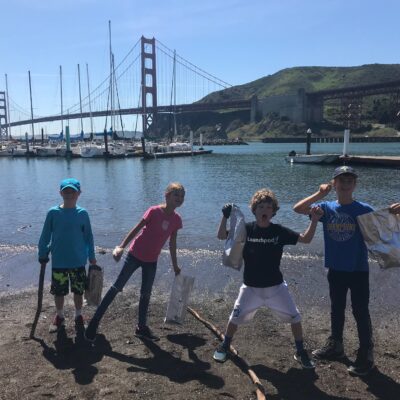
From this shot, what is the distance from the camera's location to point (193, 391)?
12.3 feet

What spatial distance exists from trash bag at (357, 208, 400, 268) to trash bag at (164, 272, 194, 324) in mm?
2043

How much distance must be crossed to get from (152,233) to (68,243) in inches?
34.7

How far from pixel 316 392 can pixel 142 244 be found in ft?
7.29

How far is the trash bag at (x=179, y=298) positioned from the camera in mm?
5125

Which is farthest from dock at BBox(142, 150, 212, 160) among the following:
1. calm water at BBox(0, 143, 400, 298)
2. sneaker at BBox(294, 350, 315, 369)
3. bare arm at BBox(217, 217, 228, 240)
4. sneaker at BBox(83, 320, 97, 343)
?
sneaker at BBox(294, 350, 315, 369)

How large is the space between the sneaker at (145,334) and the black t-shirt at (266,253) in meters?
1.41

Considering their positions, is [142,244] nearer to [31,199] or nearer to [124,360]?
[124,360]

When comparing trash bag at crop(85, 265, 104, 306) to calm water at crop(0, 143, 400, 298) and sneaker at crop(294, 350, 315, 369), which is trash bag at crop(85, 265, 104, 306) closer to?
sneaker at crop(294, 350, 315, 369)

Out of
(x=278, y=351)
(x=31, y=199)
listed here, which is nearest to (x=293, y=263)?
(x=278, y=351)

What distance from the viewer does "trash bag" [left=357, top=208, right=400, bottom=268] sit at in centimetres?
404

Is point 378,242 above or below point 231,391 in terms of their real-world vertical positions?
above

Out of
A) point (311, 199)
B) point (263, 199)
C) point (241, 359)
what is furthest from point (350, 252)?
point (241, 359)

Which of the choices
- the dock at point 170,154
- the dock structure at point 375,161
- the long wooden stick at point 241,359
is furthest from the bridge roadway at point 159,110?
the long wooden stick at point 241,359

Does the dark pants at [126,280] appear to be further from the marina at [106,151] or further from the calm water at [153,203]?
the marina at [106,151]
